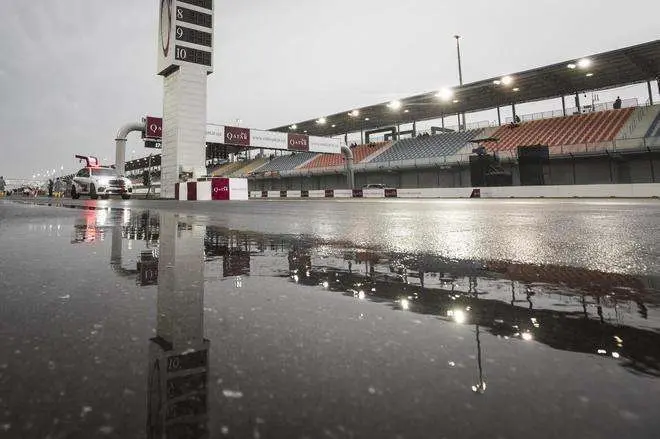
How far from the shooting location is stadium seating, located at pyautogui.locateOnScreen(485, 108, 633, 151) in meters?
30.3

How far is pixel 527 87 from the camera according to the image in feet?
111

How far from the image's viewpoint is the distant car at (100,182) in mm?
20875

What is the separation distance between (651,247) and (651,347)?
250 cm

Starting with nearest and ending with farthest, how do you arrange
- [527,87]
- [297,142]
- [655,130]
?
[655,130], [527,87], [297,142]

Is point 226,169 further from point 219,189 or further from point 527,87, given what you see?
point 527,87

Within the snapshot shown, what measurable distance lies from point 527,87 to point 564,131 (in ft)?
15.9

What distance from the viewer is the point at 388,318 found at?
120 centimetres

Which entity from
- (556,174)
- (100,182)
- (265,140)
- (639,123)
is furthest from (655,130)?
(100,182)

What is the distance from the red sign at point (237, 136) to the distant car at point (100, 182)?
1331 cm

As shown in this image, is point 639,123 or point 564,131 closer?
point 639,123

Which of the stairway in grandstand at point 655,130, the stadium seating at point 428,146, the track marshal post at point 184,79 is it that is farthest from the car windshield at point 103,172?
the stairway in grandstand at point 655,130

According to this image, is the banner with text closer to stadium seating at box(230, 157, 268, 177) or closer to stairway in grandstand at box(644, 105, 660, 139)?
stadium seating at box(230, 157, 268, 177)

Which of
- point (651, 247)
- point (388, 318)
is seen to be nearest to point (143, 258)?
point (388, 318)

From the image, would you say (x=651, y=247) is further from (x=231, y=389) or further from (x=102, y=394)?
(x=102, y=394)
